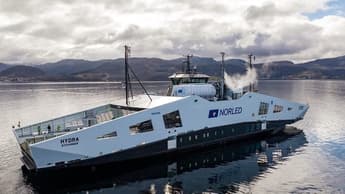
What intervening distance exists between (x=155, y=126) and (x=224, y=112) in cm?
Answer: 1205

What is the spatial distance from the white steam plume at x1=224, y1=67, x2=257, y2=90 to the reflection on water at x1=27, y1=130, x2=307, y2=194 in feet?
39.0

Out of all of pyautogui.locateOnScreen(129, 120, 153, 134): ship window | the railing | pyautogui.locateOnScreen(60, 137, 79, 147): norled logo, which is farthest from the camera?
the railing

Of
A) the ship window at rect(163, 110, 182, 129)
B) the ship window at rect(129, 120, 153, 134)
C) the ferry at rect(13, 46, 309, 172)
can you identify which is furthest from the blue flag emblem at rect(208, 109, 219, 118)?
the ship window at rect(129, 120, 153, 134)

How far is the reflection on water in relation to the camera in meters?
32.4

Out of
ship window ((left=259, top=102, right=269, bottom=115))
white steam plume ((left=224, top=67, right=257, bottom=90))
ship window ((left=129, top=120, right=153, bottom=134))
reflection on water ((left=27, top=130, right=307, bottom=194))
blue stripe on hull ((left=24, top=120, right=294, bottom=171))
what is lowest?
reflection on water ((left=27, top=130, right=307, bottom=194))

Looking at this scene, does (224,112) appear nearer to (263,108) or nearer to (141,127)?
(263,108)

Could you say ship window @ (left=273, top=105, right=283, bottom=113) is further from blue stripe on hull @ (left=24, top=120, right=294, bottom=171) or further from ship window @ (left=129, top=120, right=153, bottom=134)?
ship window @ (left=129, top=120, right=153, bottom=134)

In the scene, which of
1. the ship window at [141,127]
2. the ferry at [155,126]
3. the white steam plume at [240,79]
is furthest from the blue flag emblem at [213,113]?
the ship window at [141,127]

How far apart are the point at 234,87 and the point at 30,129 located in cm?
3140

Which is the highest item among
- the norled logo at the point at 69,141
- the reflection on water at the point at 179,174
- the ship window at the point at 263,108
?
the ship window at the point at 263,108

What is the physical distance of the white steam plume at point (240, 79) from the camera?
177ft

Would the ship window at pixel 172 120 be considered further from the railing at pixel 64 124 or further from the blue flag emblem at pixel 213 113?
the railing at pixel 64 124

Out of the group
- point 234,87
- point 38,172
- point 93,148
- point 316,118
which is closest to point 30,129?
point 38,172

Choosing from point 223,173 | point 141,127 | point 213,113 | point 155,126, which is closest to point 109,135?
point 141,127
